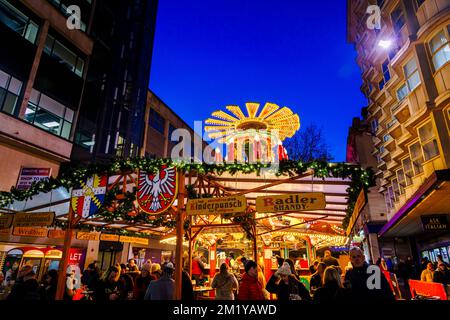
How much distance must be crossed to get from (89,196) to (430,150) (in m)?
15.4

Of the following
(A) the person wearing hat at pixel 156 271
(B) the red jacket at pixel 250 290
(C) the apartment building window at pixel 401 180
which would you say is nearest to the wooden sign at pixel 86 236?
(A) the person wearing hat at pixel 156 271

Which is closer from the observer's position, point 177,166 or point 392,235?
point 177,166

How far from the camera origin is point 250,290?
5.75 meters

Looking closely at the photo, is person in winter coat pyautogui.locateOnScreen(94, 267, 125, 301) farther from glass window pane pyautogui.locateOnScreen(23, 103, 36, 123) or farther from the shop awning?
glass window pane pyautogui.locateOnScreen(23, 103, 36, 123)

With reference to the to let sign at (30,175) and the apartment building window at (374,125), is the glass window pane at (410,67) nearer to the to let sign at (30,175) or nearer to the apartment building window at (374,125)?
the apartment building window at (374,125)

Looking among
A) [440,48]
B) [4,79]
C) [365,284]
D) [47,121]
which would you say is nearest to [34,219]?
[365,284]

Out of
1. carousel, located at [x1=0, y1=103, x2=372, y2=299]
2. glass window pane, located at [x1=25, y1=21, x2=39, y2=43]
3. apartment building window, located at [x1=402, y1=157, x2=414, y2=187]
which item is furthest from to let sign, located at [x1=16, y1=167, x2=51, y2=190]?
apartment building window, located at [x1=402, y1=157, x2=414, y2=187]

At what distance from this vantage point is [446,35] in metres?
12.2

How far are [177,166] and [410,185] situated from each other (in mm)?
15320

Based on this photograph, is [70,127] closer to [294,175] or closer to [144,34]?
[144,34]

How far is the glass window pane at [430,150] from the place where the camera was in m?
13.0

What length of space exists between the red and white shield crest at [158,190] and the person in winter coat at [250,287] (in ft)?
8.26

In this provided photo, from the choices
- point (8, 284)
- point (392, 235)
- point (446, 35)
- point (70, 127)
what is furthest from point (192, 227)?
point (392, 235)

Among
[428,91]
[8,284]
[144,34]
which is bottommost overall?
[8,284]
